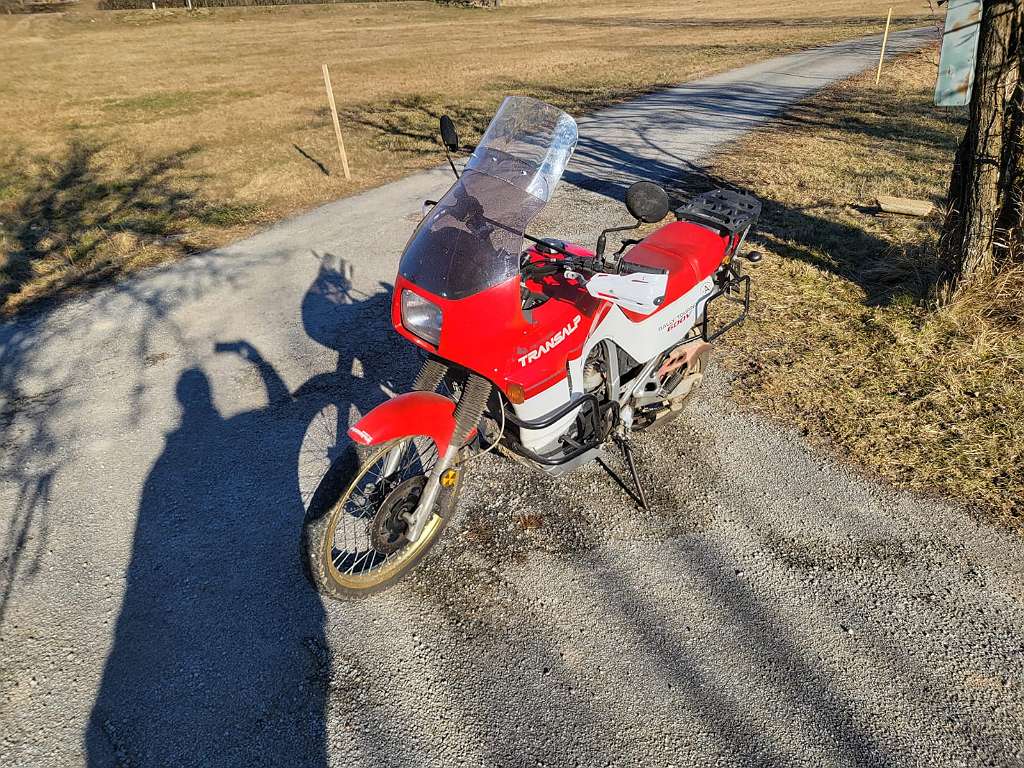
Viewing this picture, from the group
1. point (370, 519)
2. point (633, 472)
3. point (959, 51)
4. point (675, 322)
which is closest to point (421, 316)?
point (370, 519)

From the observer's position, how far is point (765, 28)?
3272 centimetres

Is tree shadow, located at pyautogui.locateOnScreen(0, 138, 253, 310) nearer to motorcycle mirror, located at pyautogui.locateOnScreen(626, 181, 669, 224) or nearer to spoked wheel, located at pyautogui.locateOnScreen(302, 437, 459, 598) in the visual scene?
spoked wheel, located at pyautogui.locateOnScreen(302, 437, 459, 598)

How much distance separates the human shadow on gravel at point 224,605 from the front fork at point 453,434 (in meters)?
0.77

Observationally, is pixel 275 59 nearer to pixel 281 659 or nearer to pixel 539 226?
pixel 539 226

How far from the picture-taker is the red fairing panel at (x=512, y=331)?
9.81 feet

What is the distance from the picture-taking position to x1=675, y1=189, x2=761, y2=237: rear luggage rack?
453 centimetres

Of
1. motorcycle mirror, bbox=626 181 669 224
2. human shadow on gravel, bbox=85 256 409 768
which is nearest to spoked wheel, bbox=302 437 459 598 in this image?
human shadow on gravel, bbox=85 256 409 768

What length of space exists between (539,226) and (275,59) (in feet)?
78.9

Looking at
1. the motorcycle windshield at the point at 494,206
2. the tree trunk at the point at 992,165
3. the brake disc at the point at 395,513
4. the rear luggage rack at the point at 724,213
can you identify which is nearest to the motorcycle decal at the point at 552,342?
the motorcycle windshield at the point at 494,206

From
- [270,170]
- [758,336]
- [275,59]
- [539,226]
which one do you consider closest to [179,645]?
[758,336]

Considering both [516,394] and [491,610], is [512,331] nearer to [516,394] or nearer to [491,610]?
[516,394]

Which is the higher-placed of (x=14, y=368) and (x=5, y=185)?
(x=5, y=185)

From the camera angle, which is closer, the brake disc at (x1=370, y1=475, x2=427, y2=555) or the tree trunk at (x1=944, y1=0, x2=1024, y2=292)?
the brake disc at (x1=370, y1=475, x2=427, y2=555)

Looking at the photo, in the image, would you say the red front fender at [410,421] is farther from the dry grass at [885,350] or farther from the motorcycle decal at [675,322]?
the dry grass at [885,350]
